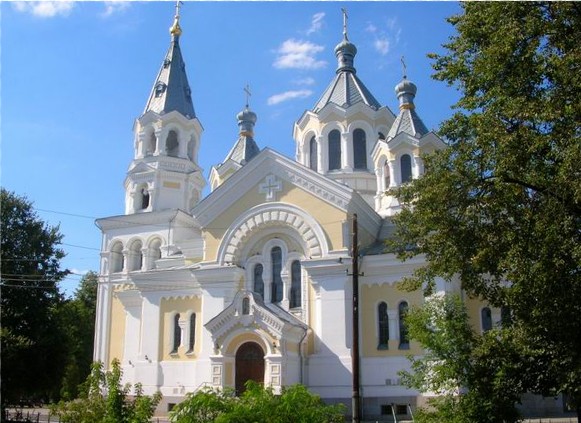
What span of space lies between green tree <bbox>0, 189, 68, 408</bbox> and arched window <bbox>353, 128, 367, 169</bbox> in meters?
15.8

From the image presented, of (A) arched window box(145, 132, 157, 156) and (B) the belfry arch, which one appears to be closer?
(B) the belfry arch

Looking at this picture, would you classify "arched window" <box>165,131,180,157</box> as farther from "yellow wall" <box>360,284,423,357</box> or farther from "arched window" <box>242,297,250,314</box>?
"yellow wall" <box>360,284,423,357</box>

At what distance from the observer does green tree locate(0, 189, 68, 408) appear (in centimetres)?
2431

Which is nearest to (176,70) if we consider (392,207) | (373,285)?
(392,207)

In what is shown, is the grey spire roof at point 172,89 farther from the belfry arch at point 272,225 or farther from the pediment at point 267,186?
the belfry arch at point 272,225

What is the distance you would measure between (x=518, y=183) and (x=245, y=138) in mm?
28303

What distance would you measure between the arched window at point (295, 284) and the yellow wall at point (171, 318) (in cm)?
453

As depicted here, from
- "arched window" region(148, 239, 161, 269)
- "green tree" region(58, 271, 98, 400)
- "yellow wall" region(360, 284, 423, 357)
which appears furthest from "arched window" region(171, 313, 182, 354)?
"green tree" region(58, 271, 98, 400)

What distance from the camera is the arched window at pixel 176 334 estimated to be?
2791 centimetres

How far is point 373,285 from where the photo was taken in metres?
24.9

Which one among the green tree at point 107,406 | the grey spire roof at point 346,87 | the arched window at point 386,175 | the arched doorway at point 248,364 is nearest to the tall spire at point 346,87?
the grey spire roof at point 346,87

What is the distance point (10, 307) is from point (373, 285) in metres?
15.5

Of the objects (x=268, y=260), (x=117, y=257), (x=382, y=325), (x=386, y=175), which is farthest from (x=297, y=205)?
(x=117, y=257)

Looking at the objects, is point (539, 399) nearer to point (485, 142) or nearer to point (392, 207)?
point (392, 207)
